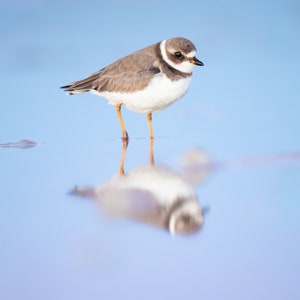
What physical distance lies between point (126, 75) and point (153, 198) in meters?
2.41

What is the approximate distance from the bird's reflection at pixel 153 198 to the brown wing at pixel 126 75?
1.36 metres

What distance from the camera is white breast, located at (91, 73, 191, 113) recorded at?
5762 millimetres

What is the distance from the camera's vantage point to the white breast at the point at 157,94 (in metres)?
5.76

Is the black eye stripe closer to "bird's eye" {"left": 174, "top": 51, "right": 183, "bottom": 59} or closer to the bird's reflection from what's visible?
"bird's eye" {"left": 174, "top": 51, "right": 183, "bottom": 59}

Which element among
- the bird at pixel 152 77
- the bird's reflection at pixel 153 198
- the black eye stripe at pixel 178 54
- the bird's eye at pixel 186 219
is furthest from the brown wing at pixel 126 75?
the bird's eye at pixel 186 219

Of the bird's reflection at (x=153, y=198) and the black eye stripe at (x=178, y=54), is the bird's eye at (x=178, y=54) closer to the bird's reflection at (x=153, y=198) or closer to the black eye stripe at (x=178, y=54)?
the black eye stripe at (x=178, y=54)

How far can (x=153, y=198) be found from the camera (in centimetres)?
391

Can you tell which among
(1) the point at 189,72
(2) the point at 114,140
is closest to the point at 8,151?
(2) the point at 114,140

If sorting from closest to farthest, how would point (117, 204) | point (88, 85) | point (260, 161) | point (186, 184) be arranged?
point (117, 204), point (186, 184), point (260, 161), point (88, 85)

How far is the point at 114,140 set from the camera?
238 inches

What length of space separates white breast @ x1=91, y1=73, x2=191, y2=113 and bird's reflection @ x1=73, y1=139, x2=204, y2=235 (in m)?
1.20

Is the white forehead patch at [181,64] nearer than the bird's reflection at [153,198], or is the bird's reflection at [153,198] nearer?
the bird's reflection at [153,198]

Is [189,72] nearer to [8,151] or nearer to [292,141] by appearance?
[292,141]

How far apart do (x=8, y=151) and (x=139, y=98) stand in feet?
4.17
